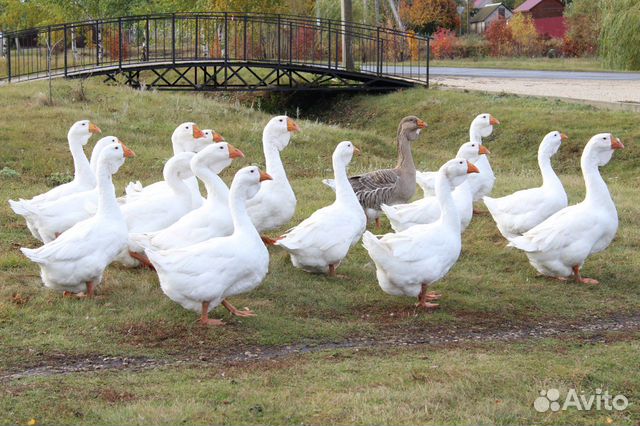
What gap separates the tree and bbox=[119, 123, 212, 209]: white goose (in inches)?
2063

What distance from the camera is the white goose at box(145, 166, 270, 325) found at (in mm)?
7688

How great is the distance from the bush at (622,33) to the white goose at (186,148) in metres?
24.7

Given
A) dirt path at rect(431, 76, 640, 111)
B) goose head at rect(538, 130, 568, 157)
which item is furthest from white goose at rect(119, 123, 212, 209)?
dirt path at rect(431, 76, 640, 111)

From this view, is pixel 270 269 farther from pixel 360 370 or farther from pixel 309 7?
pixel 309 7

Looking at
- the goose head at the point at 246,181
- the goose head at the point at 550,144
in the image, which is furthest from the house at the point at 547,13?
the goose head at the point at 246,181

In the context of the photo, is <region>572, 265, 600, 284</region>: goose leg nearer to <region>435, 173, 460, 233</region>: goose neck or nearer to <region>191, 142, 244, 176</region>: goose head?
<region>435, 173, 460, 233</region>: goose neck

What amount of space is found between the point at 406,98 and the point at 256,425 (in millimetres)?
20424

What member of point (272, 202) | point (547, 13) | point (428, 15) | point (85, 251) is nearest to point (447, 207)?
point (272, 202)

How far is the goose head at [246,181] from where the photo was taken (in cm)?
826

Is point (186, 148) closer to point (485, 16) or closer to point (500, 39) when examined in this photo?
point (500, 39)

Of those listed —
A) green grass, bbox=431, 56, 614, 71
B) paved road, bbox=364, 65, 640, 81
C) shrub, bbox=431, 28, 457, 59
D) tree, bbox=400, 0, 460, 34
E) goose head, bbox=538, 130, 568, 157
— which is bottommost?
goose head, bbox=538, 130, 568, 157

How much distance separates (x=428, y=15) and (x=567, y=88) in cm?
3538

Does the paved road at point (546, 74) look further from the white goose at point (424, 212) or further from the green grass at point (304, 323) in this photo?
the white goose at point (424, 212)

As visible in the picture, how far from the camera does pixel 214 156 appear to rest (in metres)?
9.16
